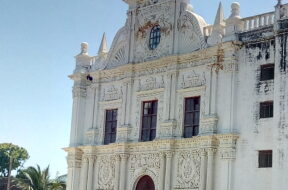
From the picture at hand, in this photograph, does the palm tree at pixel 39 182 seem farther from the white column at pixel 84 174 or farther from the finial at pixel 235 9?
the finial at pixel 235 9

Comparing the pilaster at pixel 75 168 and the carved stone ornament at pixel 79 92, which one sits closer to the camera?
the pilaster at pixel 75 168

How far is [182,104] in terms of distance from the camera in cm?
2236

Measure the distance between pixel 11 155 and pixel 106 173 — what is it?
119 ft

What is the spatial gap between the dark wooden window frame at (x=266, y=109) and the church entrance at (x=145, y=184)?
5710 mm

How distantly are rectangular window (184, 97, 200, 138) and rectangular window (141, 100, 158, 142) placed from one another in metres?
1.69

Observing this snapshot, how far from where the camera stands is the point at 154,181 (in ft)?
74.3

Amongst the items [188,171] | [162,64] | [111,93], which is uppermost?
[162,64]

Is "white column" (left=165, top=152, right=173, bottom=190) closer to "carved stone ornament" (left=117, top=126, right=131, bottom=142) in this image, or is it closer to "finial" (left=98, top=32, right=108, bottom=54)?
"carved stone ornament" (left=117, top=126, right=131, bottom=142)

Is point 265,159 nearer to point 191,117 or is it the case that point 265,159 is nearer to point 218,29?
point 191,117

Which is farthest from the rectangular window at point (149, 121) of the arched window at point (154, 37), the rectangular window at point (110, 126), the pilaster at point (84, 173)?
the pilaster at point (84, 173)

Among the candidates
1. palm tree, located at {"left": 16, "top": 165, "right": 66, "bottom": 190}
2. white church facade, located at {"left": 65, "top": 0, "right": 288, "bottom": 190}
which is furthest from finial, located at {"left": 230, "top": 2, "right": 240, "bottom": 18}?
palm tree, located at {"left": 16, "top": 165, "right": 66, "bottom": 190}

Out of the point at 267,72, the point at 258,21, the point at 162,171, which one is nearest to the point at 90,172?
the point at 162,171

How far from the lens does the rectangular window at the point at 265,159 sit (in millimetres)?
19094

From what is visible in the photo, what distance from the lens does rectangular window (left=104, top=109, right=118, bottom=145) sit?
25188mm
